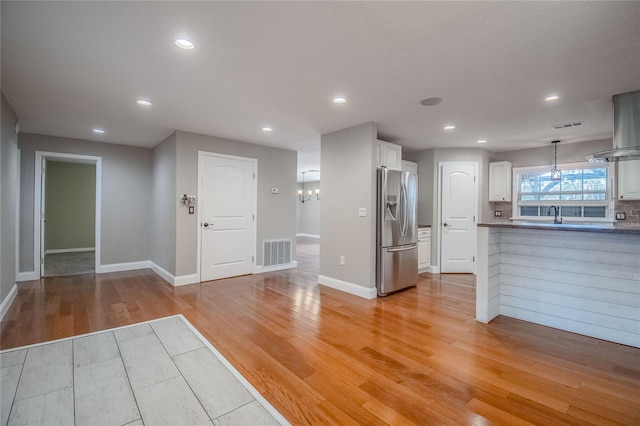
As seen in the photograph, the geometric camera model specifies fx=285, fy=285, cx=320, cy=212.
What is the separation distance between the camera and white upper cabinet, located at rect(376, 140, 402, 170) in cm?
453

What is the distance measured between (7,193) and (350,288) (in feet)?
15.1

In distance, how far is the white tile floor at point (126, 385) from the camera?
175 centimetres

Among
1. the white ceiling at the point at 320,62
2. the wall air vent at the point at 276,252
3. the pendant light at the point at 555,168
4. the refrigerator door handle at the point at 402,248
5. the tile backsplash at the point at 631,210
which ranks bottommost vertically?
the wall air vent at the point at 276,252

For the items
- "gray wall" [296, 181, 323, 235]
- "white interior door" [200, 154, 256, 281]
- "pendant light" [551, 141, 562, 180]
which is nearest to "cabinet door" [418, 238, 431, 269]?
"pendant light" [551, 141, 562, 180]

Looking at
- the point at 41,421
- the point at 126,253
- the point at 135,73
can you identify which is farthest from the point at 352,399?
the point at 126,253

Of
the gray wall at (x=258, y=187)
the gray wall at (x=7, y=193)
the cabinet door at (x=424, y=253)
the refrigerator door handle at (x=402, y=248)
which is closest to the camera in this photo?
the gray wall at (x=7, y=193)

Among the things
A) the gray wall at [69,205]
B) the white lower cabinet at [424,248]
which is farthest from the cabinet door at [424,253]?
the gray wall at [69,205]

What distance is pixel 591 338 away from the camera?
2.91 metres

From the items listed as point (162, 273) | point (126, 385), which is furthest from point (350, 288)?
point (162, 273)

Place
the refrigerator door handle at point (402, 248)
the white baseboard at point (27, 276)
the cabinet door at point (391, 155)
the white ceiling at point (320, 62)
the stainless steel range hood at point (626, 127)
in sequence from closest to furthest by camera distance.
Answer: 1. the white ceiling at point (320, 62)
2. the stainless steel range hood at point (626, 127)
3. the refrigerator door handle at point (402, 248)
4. the cabinet door at point (391, 155)
5. the white baseboard at point (27, 276)

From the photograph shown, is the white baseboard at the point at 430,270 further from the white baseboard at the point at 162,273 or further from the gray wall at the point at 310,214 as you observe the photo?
the gray wall at the point at 310,214

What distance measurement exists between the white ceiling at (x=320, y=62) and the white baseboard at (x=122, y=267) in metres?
2.81

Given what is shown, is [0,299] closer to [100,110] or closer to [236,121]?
[100,110]

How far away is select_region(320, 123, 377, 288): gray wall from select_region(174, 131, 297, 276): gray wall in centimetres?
144
